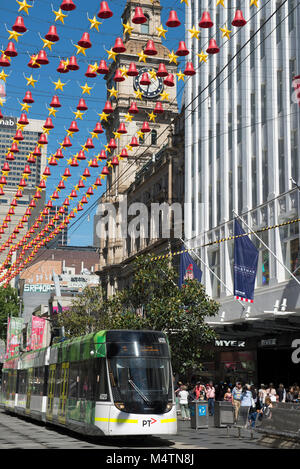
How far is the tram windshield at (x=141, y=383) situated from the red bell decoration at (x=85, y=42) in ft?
28.4

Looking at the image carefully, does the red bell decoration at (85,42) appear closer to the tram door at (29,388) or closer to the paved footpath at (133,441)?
the paved footpath at (133,441)

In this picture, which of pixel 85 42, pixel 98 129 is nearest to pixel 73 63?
pixel 85 42

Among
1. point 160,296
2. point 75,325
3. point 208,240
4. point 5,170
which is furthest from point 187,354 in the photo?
point 75,325

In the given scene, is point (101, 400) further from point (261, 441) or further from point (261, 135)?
point (261, 135)

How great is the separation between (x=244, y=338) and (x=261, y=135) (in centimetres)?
1206

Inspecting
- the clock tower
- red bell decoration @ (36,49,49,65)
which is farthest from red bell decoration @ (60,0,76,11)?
the clock tower

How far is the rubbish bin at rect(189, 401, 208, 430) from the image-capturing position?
83.5 ft

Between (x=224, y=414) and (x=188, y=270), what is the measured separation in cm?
1603

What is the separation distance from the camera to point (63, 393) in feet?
79.0

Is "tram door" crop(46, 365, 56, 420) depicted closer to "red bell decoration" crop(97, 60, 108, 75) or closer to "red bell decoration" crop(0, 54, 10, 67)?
"red bell decoration" crop(97, 60, 108, 75)

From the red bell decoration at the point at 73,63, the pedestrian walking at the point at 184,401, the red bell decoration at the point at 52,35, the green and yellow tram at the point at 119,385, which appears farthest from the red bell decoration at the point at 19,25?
the pedestrian walking at the point at 184,401

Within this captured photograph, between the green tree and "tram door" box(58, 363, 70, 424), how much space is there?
7569cm

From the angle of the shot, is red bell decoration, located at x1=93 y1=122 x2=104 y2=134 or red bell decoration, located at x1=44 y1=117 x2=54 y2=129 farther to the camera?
red bell decoration, located at x1=93 y1=122 x2=104 y2=134

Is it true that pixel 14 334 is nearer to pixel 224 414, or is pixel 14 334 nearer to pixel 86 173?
pixel 86 173
